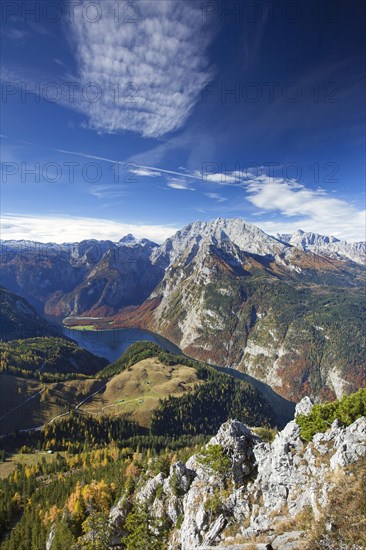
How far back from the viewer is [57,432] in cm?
17800

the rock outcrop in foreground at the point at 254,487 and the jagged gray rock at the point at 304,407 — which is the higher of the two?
the jagged gray rock at the point at 304,407

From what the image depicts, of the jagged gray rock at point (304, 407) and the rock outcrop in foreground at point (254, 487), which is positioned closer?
the rock outcrop in foreground at point (254, 487)

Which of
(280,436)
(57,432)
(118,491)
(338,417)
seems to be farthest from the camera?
(57,432)

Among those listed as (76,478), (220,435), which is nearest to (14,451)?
(76,478)

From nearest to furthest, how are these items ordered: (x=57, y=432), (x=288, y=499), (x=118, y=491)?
(x=288, y=499)
(x=118, y=491)
(x=57, y=432)

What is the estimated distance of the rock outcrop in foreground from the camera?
111ft

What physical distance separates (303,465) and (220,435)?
748 inches

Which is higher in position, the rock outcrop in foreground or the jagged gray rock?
the jagged gray rock

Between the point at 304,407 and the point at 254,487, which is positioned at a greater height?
the point at 304,407

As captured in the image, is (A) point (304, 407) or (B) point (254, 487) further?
(A) point (304, 407)

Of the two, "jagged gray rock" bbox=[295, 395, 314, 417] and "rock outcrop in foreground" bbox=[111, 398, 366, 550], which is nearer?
"rock outcrop in foreground" bbox=[111, 398, 366, 550]

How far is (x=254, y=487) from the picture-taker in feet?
151

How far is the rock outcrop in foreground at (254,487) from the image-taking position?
33.9m

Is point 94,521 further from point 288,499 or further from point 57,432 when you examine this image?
point 57,432
